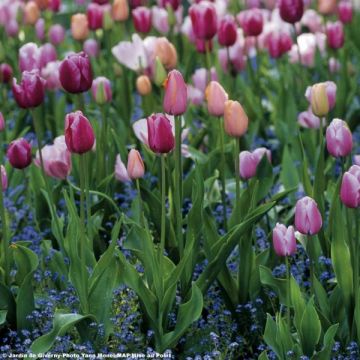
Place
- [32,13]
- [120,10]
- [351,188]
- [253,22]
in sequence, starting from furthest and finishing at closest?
[32,13] < [120,10] < [253,22] < [351,188]

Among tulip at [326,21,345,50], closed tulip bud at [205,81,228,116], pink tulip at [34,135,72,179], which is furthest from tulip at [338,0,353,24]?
pink tulip at [34,135,72,179]

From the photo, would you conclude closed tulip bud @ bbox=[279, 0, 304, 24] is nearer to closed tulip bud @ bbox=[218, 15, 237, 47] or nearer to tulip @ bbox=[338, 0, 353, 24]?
closed tulip bud @ bbox=[218, 15, 237, 47]

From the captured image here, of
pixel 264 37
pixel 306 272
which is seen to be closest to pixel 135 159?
pixel 306 272

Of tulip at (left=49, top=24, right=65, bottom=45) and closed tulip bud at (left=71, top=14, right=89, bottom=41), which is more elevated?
closed tulip bud at (left=71, top=14, right=89, bottom=41)

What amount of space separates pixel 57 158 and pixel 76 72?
0.47 metres

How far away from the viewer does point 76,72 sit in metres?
2.98

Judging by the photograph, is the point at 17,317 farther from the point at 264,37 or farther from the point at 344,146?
the point at 264,37

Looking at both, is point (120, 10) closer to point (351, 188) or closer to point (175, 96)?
point (175, 96)

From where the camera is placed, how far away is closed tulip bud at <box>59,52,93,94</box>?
2963mm

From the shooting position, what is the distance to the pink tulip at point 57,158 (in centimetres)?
335

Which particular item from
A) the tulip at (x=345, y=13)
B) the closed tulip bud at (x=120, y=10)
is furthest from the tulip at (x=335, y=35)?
the closed tulip bud at (x=120, y=10)

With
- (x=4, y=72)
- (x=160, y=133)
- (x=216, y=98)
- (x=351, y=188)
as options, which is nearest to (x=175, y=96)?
(x=160, y=133)

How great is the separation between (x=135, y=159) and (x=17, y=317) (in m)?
0.64

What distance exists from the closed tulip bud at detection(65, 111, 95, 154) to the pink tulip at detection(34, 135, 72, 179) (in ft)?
1.99
